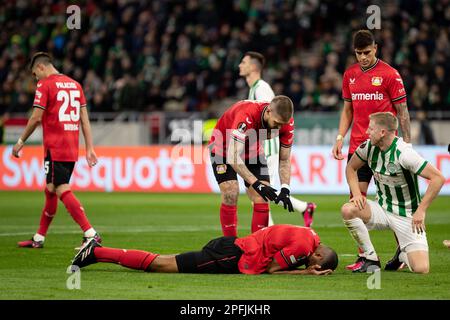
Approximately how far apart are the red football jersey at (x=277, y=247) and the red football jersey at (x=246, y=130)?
144cm

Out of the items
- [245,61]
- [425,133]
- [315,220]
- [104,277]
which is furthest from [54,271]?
[425,133]

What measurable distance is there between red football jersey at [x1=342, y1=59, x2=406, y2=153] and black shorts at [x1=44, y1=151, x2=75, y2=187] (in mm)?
3533

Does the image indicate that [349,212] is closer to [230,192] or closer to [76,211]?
[230,192]

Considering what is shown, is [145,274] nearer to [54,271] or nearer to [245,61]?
[54,271]

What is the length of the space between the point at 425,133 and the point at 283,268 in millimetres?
13856

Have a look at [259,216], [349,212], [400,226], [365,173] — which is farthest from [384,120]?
[259,216]

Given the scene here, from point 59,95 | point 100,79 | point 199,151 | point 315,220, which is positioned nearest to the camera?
point 59,95

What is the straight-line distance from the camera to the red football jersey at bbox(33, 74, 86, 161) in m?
11.7

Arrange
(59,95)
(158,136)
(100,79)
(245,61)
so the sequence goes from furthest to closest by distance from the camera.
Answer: (100,79)
(158,136)
(245,61)
(59,95)

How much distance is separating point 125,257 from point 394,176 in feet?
8.97

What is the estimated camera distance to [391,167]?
933 cm

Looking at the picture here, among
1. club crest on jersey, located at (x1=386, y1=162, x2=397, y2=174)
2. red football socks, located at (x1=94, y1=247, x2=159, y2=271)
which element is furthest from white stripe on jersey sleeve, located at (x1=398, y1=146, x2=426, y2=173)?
red football socks, located at (x1=94, y1=247, x2=159, y2=271)

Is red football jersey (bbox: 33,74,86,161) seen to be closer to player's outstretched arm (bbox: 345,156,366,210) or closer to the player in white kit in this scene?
the player in white kit

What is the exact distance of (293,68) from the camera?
81.2 feet
